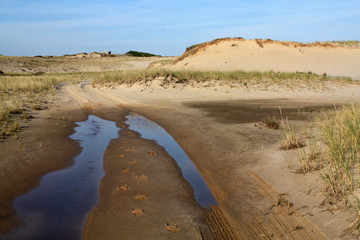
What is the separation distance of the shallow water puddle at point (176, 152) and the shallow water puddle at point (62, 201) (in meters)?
1.37

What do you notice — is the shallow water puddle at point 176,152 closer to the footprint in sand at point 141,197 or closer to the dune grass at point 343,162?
the footprint in sand at point 141,197

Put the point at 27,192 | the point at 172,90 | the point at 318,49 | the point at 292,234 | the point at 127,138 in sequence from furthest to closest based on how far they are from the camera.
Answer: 1. the point at 318,49
2. the point at 172,90
3. the point at 127,138
4. the point at 27,192
5. the point at 292,234

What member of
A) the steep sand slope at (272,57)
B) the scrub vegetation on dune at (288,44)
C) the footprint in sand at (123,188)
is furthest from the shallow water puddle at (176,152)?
the scrub vegetation on dune at (288,44)

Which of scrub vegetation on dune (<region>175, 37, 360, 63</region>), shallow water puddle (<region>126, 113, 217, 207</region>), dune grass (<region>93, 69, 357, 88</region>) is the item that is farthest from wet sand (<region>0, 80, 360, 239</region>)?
scrub vegetation on dune (<region>175, 37, 360, 63</region>)

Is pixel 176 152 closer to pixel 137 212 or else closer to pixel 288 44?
pixel 137 212

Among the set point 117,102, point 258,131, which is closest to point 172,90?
point 117,102

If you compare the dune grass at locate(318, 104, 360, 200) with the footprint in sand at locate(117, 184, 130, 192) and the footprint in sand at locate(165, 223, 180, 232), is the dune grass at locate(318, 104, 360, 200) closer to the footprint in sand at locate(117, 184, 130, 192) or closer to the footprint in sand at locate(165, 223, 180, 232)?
the footprint in sand at locate(165, 223, 180, 232)

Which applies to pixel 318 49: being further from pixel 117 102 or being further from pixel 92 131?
pixel 92 131

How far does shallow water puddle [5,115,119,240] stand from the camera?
3.11 meters

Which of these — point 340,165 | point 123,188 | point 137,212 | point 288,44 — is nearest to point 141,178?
point 123,188

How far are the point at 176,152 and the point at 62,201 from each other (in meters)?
2.74

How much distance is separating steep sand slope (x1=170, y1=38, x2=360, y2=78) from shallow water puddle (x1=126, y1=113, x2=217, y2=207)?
17704mm

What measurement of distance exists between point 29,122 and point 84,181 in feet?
15.6

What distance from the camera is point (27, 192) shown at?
4062 mm
